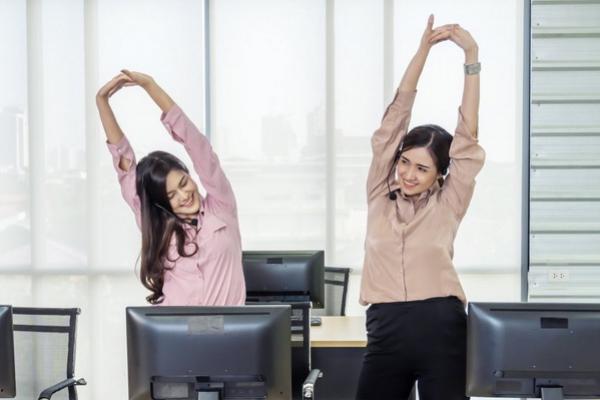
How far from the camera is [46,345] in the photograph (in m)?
3.08

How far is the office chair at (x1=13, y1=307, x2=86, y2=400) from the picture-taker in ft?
10.1

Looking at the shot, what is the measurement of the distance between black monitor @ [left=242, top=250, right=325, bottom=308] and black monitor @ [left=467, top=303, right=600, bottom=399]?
1331mm

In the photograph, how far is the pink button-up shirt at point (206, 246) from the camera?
2238 millimetres

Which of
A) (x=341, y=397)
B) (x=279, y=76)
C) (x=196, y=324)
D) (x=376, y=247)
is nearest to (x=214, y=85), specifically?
(x=279, y=76)

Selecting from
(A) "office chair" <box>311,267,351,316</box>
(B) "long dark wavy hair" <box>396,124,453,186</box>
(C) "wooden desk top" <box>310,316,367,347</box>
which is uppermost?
(B) "long dark wavy hair" <box>396,124,453,186</box>

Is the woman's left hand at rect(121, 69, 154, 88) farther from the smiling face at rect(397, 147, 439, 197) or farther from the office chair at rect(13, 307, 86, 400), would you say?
the office chair at rect(13, 307, 86, 400)

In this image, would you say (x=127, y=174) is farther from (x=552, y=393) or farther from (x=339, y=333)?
A: (x=552, y=393)

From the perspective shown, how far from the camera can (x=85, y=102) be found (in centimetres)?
464

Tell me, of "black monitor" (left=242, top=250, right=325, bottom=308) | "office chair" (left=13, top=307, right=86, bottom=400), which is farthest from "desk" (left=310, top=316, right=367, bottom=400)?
"office chair" (left=13, top=307, right=86, bottom=400)

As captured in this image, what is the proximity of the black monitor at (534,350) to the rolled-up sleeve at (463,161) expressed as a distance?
487mm

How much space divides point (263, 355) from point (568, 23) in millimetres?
3471

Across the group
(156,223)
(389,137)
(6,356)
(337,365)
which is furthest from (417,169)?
(337,365)

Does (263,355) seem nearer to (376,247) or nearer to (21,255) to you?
(376,247)

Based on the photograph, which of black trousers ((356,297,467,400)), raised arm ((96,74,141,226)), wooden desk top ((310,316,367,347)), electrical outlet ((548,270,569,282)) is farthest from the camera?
electrical outlet ((548,270,569,282))
